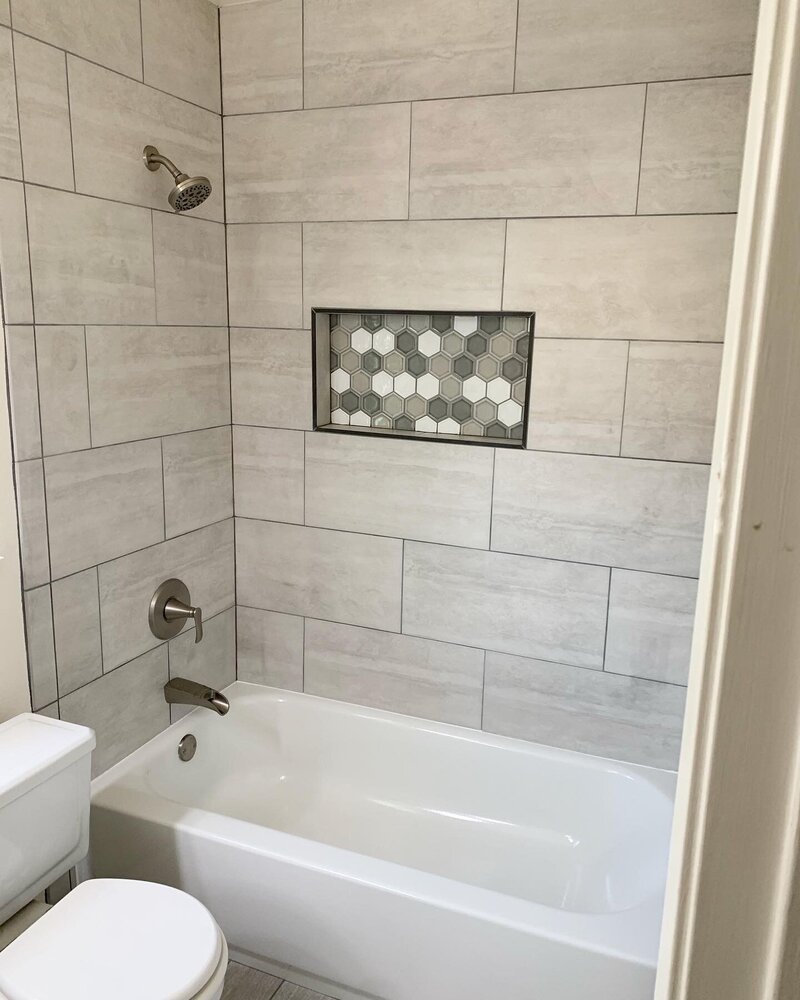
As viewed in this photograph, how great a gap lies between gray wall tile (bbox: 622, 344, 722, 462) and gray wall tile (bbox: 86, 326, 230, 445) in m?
1.28

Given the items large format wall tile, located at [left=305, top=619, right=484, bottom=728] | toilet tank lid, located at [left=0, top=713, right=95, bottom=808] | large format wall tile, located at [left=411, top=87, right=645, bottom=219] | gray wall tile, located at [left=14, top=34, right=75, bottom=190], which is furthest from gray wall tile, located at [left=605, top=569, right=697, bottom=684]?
gray wall tile, located at [left=14, top=34, right=75, bottom=190]

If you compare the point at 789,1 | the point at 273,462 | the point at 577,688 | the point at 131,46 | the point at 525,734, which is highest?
the point at 131,46

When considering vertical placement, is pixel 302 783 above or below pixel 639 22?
below

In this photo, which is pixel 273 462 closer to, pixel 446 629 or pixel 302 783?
pixel 446 629

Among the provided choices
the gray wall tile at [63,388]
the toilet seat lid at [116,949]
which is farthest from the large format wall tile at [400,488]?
the toilet seat lid at [116,949]

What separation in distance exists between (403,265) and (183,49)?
868 mm

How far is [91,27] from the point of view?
75.6 inches

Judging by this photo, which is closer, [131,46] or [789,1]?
[789,1]

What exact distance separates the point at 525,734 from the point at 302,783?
2.57 feet

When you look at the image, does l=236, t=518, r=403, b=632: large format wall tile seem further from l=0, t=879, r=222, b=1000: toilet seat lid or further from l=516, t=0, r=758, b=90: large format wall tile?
l=516, t=0, r=758, b=90: large format wall tile

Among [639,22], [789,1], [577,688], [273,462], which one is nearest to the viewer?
[789,1]

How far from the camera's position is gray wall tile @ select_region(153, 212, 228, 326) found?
2.24 m

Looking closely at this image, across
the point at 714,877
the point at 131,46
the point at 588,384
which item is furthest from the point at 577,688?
the point at 131,46

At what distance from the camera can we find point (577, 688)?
236cm
